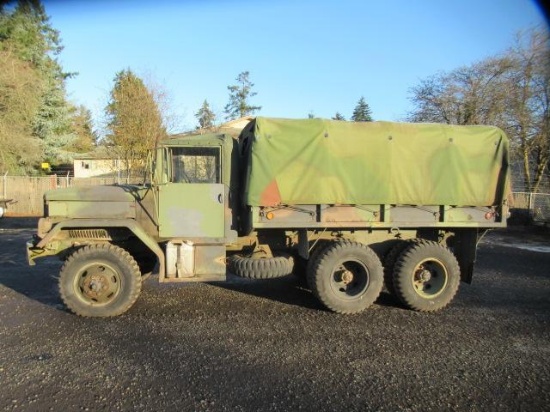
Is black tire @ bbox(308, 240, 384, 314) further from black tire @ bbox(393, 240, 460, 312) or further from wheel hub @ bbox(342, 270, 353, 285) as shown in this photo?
black tire @ bbox(393, 240, 460, 312)

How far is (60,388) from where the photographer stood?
158 inches

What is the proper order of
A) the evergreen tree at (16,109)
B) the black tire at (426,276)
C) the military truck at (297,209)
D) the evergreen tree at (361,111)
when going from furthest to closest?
the evergreen tree at (361,111)
the evergreen tree at (16,109)
the black tire at (426,276)
the military truck at (297,209)

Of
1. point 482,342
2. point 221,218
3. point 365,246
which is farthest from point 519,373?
point 221,218

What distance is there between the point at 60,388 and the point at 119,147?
21.8 metres

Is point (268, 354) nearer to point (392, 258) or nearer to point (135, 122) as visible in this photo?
point (392, 258)

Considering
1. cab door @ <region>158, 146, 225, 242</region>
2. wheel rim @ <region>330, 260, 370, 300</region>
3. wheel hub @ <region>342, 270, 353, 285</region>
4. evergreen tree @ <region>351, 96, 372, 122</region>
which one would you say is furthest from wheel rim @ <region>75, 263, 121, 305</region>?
evergreen tree @ <region>351, 96, 372, 122</region>

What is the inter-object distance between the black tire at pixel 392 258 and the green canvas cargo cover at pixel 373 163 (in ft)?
2.25

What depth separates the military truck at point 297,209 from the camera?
20.4 feet

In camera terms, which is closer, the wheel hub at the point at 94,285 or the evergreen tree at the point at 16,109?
the wheel hub at the point at 94,285

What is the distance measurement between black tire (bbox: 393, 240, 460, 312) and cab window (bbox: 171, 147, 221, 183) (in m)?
2.98

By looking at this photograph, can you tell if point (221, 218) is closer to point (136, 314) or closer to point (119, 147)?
point (136, 314)

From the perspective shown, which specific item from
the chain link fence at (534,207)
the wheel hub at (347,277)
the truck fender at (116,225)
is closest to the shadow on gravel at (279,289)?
the wheel hub at (347,277)

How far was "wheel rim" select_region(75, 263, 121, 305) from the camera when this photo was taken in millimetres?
6070

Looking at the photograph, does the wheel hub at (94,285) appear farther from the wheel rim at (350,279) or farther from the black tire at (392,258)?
the black tire at (392,258)
